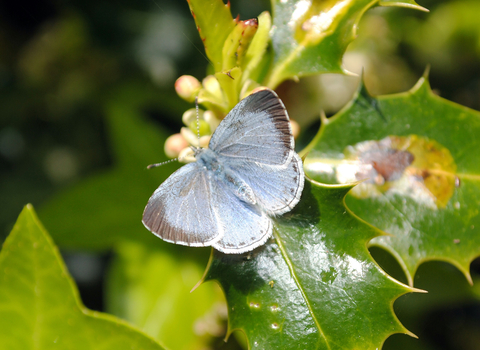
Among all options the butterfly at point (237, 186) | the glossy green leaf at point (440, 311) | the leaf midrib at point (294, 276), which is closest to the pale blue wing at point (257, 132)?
the butterfly at point (237, 186)

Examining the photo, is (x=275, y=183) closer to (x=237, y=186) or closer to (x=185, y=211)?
(x=237, y=186)

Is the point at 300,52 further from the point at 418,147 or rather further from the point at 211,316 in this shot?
the point at 211,316

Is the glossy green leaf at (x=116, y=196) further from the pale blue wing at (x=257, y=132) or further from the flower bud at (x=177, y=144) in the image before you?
the pale blue wing at (x=257, y=132)

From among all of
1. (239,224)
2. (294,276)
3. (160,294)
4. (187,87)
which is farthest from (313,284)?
(160,294)

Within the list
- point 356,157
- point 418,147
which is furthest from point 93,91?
point 418,147

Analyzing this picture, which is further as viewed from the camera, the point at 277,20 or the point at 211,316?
the point at 211,316

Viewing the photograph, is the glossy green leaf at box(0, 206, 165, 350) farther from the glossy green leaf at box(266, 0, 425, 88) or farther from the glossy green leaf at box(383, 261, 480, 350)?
the glossy green leaf at box(383, 261, 480, 350)
